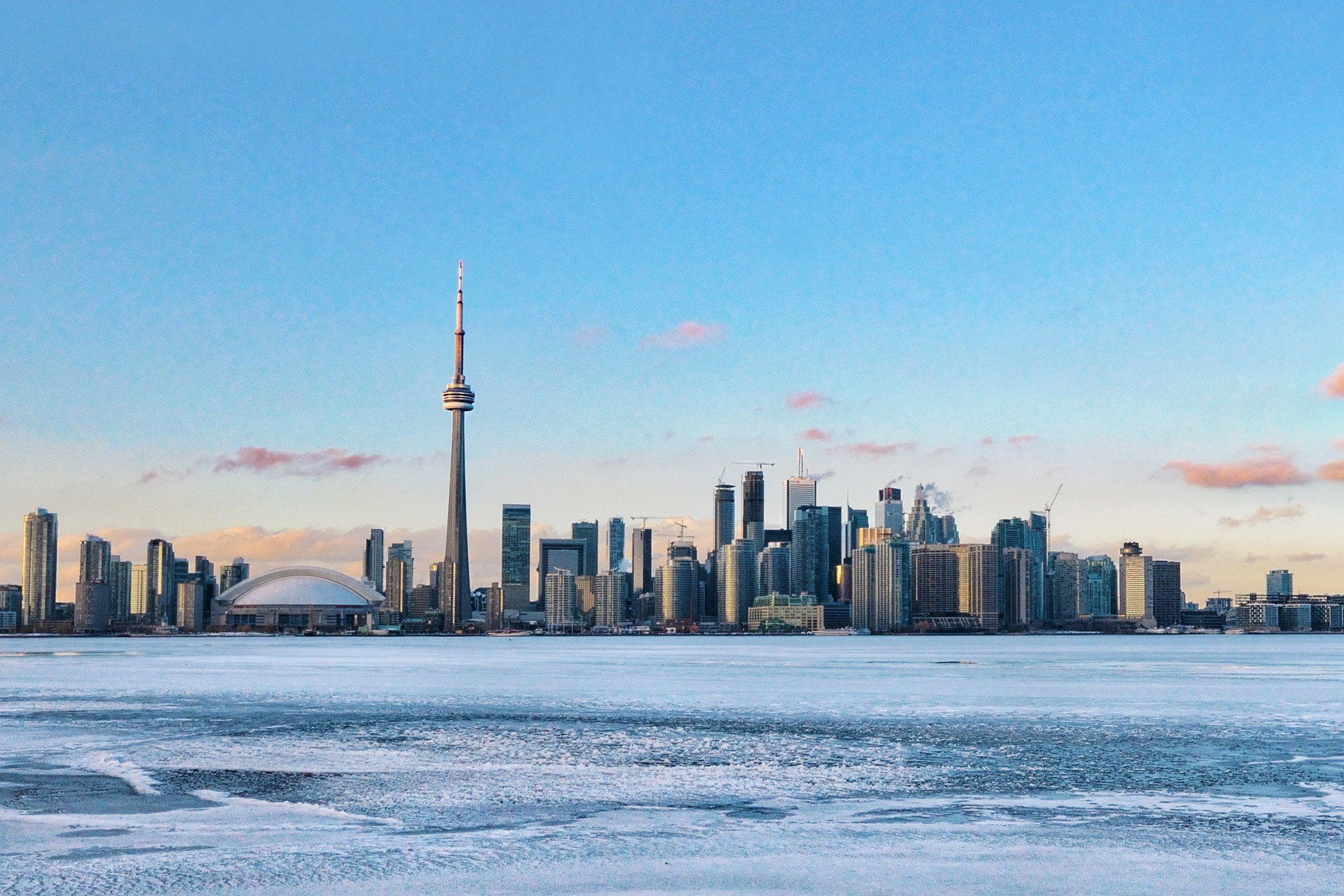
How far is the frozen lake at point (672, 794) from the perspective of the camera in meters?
23.9

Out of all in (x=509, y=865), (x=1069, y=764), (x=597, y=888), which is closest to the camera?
(x=597, y=888)

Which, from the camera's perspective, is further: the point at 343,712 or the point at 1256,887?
the point at 343,712

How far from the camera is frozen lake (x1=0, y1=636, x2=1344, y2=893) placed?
23.9 meters

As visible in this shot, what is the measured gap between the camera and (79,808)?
1197 inches

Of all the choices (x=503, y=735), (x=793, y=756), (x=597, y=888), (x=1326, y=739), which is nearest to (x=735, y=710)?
(x=503, y=735)

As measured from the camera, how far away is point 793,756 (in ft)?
135

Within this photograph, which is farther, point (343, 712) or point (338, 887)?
point (343, 712)

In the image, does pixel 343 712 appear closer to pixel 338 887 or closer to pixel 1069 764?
pixel 1069 764

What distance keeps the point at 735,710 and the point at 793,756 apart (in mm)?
20419

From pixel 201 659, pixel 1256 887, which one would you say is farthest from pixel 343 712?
pixel 201 659

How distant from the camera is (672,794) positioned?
3319 centimetres

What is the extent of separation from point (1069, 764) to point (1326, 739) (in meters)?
12.8

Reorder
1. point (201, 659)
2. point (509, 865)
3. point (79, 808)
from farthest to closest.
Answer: point (201, 659), point (79, 808), point (509, 865)

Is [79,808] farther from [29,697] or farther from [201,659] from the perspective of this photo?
[201,659]
